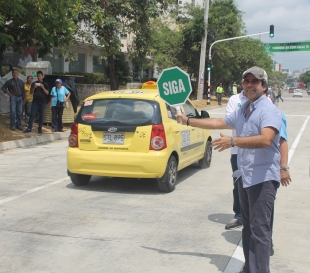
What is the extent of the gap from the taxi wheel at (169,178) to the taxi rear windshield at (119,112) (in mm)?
763

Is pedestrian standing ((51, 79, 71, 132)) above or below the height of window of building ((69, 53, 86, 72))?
below

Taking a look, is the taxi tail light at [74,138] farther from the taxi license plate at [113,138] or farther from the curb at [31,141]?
the curb at [31,141]

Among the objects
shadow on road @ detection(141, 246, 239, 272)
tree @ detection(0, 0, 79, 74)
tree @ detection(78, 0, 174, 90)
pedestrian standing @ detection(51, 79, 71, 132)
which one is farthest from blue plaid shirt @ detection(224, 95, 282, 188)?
tree @ detection(78, 0, 174, 90)

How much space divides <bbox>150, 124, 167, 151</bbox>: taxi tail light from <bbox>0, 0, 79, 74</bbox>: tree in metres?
6.19

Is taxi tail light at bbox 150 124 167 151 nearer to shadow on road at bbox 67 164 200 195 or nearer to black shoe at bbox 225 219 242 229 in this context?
shadow on road at bbox 67 164 200 195

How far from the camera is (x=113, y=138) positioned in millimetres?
7910

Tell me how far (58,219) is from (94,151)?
183 centimetres

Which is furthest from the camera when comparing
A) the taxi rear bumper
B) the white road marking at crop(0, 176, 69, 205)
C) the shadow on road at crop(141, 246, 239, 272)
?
the taxi rear bumper

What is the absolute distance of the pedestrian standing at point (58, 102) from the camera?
15.7 meters

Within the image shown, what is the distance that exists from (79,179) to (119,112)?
4.51 feet

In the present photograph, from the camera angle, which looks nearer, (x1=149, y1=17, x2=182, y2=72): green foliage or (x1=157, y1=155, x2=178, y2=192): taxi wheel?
(x1=157, y1=155, x2=178, y2=192): taxi wheel

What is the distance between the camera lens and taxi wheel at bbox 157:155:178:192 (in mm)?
7910

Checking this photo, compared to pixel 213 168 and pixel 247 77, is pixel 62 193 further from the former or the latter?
pixel 247 77

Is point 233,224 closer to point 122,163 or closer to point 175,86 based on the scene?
point 175,86
